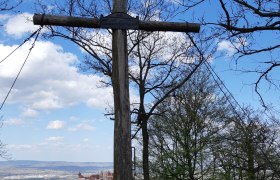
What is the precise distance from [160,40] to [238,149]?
886cm

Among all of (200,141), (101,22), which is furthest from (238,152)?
(101,22)

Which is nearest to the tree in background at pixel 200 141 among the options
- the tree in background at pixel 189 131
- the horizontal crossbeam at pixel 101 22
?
the tree in background at pixel 189 131

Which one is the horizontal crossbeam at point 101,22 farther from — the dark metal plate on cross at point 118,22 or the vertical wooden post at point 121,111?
the vertical wooden post at point 121,111

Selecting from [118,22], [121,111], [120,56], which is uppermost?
[118,22]

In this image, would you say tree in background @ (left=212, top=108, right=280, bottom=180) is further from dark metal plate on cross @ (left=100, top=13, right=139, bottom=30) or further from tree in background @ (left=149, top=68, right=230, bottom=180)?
dark metal plate on cross @ (left=100, top=13, right=139, bottom=30)

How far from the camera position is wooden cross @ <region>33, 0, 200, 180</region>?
544 cm

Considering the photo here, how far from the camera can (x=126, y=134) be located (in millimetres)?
5512

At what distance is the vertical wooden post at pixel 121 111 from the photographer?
17.8 feet

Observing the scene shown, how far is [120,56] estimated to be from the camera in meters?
5.82

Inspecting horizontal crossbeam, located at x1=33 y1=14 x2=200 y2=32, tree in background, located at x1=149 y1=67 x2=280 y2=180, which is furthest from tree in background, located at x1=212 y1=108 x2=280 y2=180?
horizontal crossbeam, located at x1=33 y1=14 x2=200 y2=32

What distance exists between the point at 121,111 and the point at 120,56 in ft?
2.65

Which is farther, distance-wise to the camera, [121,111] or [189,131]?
[189,131]

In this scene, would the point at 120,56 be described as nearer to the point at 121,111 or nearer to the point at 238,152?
the point at 121,111

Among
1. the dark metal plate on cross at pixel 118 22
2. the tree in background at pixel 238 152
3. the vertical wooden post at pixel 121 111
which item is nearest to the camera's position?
the vertical wooden post at pixel 121 111
